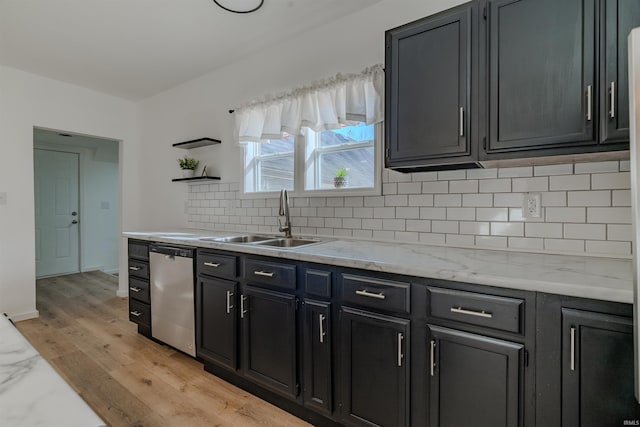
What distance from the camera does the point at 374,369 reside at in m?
1.52

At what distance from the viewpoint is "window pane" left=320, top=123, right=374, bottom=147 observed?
2.39m

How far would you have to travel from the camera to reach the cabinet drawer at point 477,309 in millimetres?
1185

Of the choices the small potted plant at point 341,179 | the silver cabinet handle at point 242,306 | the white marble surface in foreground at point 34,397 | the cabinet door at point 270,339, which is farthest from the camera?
the small potted plant at point 341,179

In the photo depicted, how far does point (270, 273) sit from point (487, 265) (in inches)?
44.8

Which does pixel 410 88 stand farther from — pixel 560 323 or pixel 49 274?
pixel 49 274

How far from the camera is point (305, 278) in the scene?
5.75ft

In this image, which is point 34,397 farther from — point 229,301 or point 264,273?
point 229,301

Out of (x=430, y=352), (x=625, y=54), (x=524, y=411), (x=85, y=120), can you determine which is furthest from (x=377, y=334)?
(x=85, y=120)

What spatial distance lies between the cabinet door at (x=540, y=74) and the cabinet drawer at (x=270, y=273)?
1.20 metres

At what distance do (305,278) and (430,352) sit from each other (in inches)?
28.0

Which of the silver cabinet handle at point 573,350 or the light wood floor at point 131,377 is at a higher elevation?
the silver cabinet handle at point 573,350

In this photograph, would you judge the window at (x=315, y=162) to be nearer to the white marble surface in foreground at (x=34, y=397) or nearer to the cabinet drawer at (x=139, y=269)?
the cabinet drawer at (x=139, y=269)

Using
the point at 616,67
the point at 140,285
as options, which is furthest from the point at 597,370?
the point at 140,285

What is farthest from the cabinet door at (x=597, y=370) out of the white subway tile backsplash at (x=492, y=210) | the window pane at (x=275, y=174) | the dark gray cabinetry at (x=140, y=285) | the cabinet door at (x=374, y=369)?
the dark gray cabinetry at (x=140, y=285)
